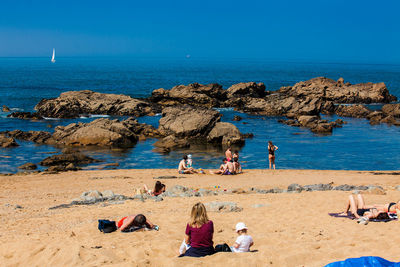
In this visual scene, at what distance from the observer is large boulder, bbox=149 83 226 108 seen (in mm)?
55812

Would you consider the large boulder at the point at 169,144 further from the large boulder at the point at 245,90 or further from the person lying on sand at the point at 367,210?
the large boulder at the point at 245,90

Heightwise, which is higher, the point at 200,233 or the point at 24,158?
the point at 200,233

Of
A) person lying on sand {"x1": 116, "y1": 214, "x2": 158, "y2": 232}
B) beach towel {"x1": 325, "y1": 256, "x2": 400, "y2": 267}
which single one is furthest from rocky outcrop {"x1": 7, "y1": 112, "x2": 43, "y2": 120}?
beach towel {"x1": 325, "y1": 256, "x2": 400, "y2": 267}

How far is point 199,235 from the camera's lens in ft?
27.6

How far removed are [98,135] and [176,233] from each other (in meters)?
23.7

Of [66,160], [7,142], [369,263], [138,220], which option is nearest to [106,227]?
[138,220]

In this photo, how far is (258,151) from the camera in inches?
1240

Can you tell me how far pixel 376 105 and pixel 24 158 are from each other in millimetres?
47604

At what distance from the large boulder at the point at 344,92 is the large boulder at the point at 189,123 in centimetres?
2811

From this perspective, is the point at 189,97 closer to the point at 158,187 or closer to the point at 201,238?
the point at 158,187

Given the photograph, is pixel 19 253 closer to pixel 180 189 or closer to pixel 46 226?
pixel 46 226

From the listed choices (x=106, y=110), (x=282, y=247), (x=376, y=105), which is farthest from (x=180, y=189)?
(x=376, y=105)

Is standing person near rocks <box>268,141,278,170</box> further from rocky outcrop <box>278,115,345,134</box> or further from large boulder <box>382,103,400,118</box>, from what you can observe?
large boulder <box>382,103,400,118</box>

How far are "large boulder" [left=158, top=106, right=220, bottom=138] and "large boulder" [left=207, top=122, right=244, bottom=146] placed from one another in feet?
4.22
